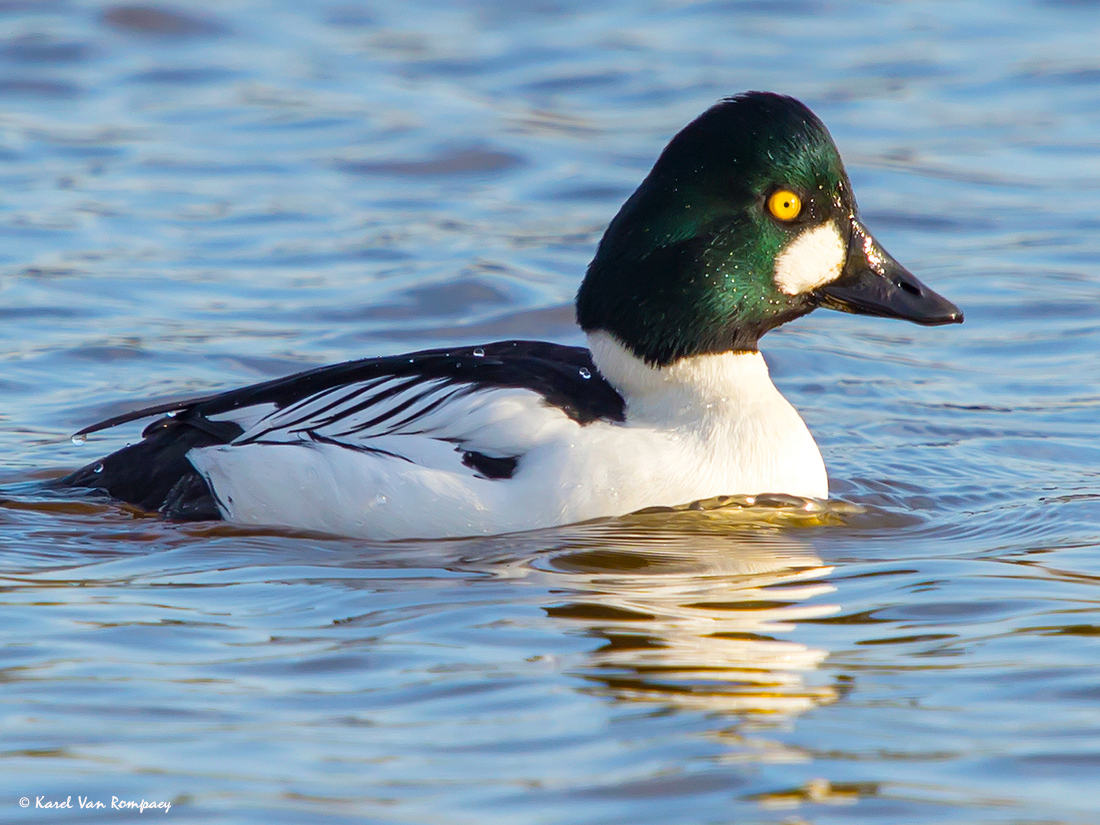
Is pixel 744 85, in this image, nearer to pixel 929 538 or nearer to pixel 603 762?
pixel 929 538

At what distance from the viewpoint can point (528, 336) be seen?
31.2ft

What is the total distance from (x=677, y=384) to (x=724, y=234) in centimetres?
54

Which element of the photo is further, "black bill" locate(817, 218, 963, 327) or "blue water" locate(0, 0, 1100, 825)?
"black bill" locate(817, 218, 963, 327)

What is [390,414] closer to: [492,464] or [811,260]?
[492,464]

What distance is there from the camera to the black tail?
6.54 metres

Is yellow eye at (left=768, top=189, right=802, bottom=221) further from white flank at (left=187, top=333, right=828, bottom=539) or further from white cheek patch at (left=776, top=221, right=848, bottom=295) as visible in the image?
white flank at (left=187, top=333, right=828, bottom=539)

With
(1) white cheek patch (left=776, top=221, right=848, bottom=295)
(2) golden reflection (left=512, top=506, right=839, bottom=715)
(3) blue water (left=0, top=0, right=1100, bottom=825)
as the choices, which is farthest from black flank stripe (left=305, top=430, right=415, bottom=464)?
(1) white cheek patch (left=776, top=221, right=848, bottom=295)

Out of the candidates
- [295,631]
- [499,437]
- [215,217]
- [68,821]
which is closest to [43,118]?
[215,217]

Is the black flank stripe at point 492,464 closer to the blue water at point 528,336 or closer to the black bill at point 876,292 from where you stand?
the blue water at point 528,336

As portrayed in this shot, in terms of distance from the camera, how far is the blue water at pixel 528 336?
4285mm

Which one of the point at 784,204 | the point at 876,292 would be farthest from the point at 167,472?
→ the point at 876,292

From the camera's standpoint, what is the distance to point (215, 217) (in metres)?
10.9

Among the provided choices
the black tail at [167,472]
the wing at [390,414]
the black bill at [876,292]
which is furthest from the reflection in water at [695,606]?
the black tail at [167,472]

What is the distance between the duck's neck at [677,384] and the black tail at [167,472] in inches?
53.0
